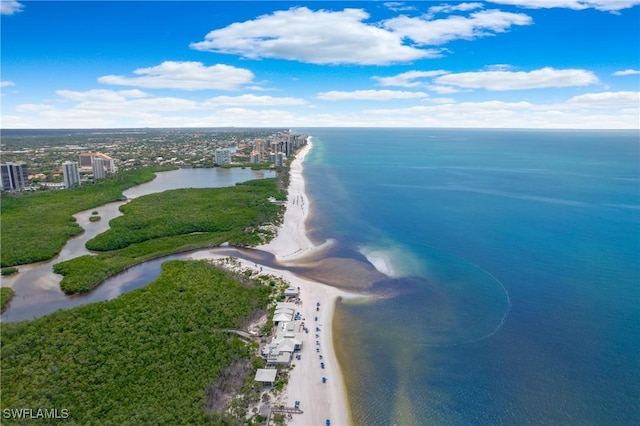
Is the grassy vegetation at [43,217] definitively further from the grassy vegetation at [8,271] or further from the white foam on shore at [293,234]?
the white foam on shore at [293,234]

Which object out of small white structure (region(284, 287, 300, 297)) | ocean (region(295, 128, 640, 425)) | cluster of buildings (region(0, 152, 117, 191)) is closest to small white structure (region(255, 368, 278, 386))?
ocean (region(295, 128, 640, 425))

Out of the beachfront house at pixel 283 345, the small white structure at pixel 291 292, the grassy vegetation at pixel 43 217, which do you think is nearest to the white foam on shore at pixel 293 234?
the small white structure at pixel 291 292

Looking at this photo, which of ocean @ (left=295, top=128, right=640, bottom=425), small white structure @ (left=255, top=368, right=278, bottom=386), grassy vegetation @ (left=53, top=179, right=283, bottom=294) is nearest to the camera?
ocean @ (left=295, top=128, right=640, bottom=425)

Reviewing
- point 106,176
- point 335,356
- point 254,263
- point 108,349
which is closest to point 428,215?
point 254,263

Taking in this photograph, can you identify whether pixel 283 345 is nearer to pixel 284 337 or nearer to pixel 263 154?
pixel 284 337

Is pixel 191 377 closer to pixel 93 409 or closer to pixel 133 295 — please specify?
pixel 93 409

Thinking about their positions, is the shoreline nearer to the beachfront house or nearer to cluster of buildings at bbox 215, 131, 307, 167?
the beachfront house

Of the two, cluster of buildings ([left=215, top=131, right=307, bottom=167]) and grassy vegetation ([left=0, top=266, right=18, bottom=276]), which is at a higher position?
cluster of buildings ([left=215, top=131, right=307, bottom=167])

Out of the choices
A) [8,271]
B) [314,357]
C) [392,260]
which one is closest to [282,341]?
[314,357]
